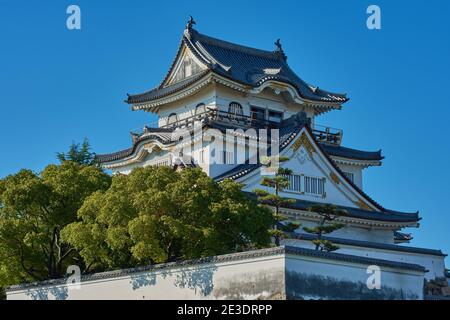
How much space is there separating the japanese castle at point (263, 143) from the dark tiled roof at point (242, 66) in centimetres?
6

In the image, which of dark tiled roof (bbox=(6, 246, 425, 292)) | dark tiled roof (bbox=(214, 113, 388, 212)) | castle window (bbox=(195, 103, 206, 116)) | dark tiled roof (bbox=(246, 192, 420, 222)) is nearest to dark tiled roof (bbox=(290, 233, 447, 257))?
dark tiled roof (bbox=(246, 192, 420, 222))

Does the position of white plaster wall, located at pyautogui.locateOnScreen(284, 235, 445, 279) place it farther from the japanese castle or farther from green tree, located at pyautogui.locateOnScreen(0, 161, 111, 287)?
green tree, located at pyautogui.locateOnScreen(0, 161, 111, 287)

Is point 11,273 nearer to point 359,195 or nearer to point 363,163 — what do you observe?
point 359,195

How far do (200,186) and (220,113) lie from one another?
15.8m

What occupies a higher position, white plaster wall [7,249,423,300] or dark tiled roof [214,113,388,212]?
dark tiled roof [214,113,388,212]

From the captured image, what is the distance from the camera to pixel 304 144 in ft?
129

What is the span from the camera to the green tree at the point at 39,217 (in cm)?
2764

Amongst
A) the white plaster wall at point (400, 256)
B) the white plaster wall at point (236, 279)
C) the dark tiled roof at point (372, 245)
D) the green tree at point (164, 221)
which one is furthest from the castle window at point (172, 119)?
the white plaster wall at point (236, 279)

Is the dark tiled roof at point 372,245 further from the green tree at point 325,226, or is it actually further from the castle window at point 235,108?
the castle window at point 235,108

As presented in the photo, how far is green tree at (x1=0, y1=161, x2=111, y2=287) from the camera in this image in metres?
27.6

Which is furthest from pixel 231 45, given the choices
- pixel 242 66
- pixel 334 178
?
pixel 334 178

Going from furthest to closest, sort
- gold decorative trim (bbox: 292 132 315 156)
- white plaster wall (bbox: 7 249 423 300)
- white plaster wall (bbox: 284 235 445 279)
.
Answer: gold decorative trim (bbox: 292 132 315 156)
white plaster wall (bbox: 284 235 445 279)
white plaster wall (bbox: 7 249 423 300)

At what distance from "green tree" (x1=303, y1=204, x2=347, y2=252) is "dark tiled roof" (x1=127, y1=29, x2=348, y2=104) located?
9630mm

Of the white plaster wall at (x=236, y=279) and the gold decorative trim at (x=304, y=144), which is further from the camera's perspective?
the gold decorative trim at (x=304, y=144)
